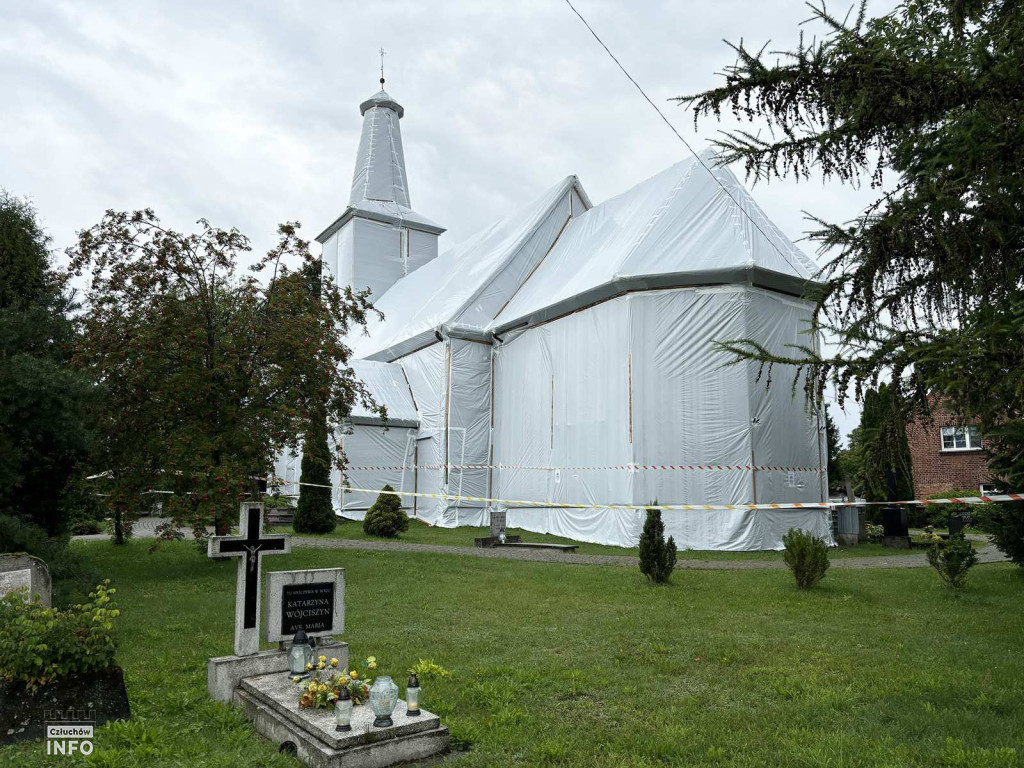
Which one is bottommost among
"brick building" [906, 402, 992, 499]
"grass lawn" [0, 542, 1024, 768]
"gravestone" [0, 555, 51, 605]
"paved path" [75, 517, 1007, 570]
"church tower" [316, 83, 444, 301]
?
"grass lawn" [0, 542, 1024, 768]

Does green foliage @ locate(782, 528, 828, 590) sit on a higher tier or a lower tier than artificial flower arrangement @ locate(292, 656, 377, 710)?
higher

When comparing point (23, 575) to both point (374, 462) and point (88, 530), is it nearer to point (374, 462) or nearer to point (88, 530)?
point (374, 462)

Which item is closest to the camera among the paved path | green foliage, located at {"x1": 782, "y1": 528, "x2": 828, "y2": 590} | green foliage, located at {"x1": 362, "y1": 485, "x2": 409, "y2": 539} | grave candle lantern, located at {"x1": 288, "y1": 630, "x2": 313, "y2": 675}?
grave candle lantern, located at {"x1": 288, "y1": 630, "x2": 313, "y2": 675}

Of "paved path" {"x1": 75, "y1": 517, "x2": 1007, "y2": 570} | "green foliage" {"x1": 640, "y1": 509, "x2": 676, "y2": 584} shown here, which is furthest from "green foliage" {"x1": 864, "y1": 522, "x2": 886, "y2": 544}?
"green foliage" {"x1": 640, "y1": 509, "x2": 676, "y2": 584}

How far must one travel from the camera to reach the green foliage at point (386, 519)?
1883 centimetres

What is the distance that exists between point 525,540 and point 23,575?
46.5 ft

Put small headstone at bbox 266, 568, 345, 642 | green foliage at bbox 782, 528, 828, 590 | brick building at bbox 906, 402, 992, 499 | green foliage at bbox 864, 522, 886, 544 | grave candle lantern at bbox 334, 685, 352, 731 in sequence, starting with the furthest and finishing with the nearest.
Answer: brick building at bbox 906, 402, 992, 499, green foliage at bbox 864, 522, 886, 544, green foliage at bbox 782, 528, 828, 590, small headstone at bbox 266, 568, 345, 642, grave candle lantern at bbox 334, 685, 352, 731

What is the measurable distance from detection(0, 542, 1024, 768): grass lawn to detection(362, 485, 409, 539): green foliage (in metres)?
7.01

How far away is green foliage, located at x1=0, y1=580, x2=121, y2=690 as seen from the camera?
4.74 metres

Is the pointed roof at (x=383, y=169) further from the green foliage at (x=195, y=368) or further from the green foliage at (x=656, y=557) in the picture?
the green foliage at (x=656, y=557)

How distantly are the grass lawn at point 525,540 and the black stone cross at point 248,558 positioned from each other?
10.8 metres

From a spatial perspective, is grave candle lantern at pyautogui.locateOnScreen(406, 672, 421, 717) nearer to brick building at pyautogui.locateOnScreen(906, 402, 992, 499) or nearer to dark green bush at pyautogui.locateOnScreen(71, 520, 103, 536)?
dark green bush at pyautogui.locateOnScreen(71, 520, 103, 536)

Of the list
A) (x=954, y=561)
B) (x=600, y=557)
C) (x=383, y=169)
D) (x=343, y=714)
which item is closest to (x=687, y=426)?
(x=600, y=557)

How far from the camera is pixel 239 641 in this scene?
570cm
